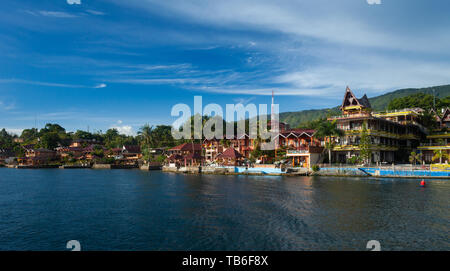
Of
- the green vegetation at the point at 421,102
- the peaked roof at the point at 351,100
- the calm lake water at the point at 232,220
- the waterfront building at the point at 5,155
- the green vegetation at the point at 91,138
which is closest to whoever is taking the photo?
the calm lake water at the point at 232,220

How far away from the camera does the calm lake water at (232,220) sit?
19906 millimetres

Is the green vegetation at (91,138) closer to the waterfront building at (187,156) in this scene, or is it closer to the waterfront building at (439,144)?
the waterfront building at (187,156)

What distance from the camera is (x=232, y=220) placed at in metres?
25.5

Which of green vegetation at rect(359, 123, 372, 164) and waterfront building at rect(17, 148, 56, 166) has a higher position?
green vegetation at rect(359, 123, 372, 164)

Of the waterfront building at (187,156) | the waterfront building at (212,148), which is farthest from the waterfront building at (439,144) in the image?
the waterfront building at (187,156)

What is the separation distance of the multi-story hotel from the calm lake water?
28930 millimetres

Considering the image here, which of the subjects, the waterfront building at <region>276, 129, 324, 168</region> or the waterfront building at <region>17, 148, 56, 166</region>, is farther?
the waterfront building at <region>17, 148, 56, 166</region>

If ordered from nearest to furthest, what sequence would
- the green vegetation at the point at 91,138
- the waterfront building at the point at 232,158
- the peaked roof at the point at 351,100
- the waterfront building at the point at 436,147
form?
the waterfront building at the point at 436,147 < the peaked roof at the point at 351,100 < the waterfront building at the point at 232,158 < the green vegetation at the point at 91,138

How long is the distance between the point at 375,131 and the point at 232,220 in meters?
54.2

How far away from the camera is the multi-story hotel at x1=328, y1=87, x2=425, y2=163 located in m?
68.0

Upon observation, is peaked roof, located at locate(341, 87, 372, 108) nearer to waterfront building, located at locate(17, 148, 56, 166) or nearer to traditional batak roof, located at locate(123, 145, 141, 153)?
traditional batak roof, located at locate(123, 145, 141, 153)

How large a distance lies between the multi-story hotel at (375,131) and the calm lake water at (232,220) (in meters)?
28.9

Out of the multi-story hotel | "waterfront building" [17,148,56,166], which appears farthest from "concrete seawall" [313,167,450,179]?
"waterfront building" [17,148,56,166]
